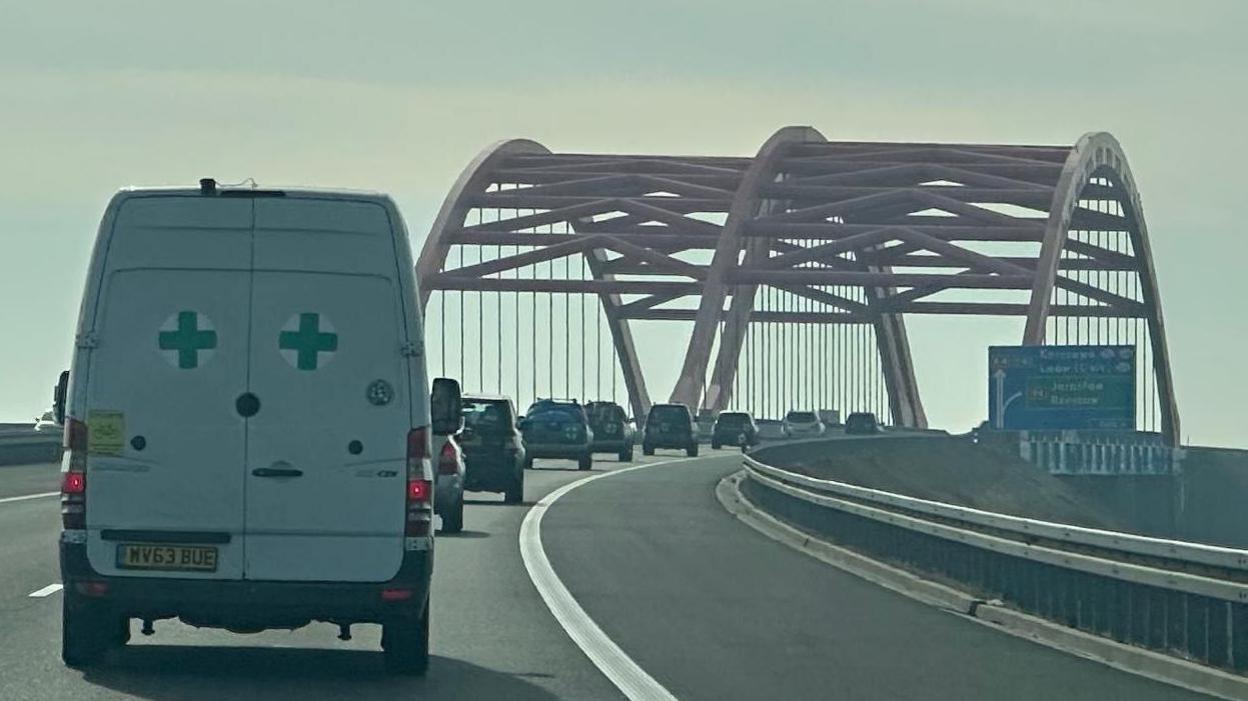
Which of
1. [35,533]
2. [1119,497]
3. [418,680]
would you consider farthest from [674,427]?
[418,680]

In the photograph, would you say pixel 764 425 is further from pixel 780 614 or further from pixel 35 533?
pixel 780 614

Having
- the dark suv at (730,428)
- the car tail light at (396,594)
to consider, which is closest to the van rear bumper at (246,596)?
the car tail light at (396,594)

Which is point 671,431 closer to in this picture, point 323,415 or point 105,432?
point 323,415

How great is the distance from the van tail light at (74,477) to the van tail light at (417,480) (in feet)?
5.35

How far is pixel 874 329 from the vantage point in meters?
119

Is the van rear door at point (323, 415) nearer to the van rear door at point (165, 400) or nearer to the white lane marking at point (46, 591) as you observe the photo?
the van rear door at point (165, 400)

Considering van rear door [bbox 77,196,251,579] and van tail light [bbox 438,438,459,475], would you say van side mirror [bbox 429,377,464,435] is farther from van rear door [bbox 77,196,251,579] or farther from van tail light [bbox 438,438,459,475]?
van tail light [bbox 438,438,459,475]

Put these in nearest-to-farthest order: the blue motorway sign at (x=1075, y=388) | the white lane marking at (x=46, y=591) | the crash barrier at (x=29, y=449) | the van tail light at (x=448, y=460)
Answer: the white lane marking at (x=46, y=591)
the van tail light at (x=448, y=460)
the crash barrier at (x=29, y=449)
the blue motorway sign at (x=1075, y=388)

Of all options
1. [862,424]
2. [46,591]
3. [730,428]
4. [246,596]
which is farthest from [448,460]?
[862,424]

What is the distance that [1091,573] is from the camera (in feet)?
55.2

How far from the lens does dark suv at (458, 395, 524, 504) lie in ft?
121

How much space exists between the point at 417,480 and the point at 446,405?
113 centimetres

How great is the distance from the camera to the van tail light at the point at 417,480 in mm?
13539

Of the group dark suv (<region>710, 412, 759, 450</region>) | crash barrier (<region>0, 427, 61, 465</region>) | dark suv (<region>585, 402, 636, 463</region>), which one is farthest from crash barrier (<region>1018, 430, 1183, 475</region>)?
crash barrier (<region>0, 427, 61, 465</region>)
